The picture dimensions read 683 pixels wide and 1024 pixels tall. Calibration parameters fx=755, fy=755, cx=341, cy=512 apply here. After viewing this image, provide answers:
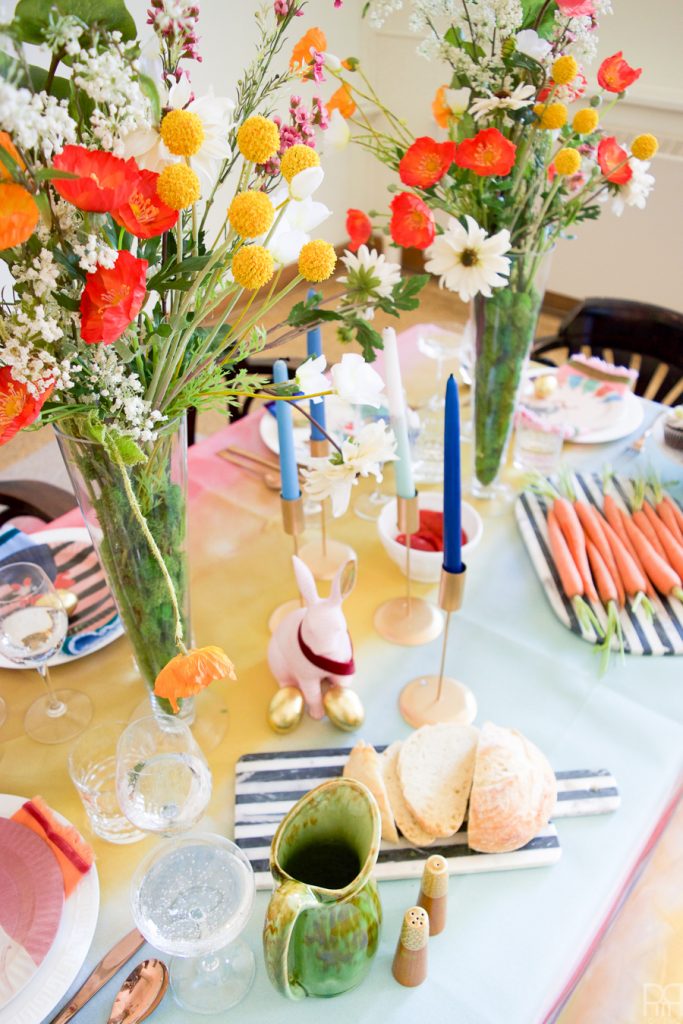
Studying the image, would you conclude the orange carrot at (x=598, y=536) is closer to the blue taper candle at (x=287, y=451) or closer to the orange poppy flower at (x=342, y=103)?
the blue taper candle at (x=287, y=451)

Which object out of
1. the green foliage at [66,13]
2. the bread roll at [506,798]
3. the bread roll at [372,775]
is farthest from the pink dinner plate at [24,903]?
the green foliage at [66,13]

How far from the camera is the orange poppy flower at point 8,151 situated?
49 centimetres

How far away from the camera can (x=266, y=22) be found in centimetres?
64

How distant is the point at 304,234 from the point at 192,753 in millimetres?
548

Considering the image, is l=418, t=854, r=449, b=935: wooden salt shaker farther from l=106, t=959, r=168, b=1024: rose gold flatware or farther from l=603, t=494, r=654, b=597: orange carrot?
l=603, t=494, r=654, b=597: orange carrot

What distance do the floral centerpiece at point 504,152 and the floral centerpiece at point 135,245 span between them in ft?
0.97

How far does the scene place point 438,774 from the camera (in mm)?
846

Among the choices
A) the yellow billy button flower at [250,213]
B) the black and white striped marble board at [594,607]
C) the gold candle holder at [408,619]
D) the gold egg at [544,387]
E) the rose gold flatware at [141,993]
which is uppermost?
the yellow billy button flower at [250,213]

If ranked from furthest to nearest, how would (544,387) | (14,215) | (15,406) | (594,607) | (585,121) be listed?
(544,387)
(594,607)
(585,121)
(15,406)
(14,215)

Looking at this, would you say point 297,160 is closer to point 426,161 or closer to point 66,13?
point 66,13

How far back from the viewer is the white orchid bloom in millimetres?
753

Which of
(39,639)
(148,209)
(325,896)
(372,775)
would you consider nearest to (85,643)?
(39,639)

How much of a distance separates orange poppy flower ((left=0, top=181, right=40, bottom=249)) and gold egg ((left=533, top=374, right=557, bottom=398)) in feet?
4.16

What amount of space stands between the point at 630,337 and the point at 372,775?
1.53 metres
